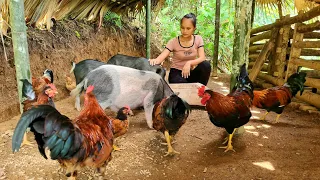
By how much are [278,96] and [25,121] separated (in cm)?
436

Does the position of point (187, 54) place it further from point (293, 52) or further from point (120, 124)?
point (293, 52)

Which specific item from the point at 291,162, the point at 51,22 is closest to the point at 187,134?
the point at 291,162

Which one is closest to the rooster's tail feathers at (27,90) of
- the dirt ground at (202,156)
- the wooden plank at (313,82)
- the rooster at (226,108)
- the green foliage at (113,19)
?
the dirt ground at (202,156)

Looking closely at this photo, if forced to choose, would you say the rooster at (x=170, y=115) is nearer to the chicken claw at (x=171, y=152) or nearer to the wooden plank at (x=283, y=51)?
the chicken claw at (x=171, y=152)

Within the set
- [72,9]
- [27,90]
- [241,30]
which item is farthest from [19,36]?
[72,9]

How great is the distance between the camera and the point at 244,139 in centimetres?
392

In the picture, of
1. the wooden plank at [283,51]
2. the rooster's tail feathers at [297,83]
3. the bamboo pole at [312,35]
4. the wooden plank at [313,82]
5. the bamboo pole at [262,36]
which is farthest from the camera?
the bamboo pole at [262,36]

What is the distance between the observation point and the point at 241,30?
11.9 feet

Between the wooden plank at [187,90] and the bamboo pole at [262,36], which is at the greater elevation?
the bamboo pole at [262,36]

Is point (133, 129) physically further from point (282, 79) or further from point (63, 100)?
point (282, 79)

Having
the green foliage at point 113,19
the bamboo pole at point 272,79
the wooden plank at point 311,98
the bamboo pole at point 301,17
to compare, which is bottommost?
the wooden plank at point 311,98

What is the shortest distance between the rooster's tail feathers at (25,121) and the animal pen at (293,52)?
524 centimetres

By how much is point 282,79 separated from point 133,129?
173 inches

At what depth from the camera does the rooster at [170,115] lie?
3350 millimetres
